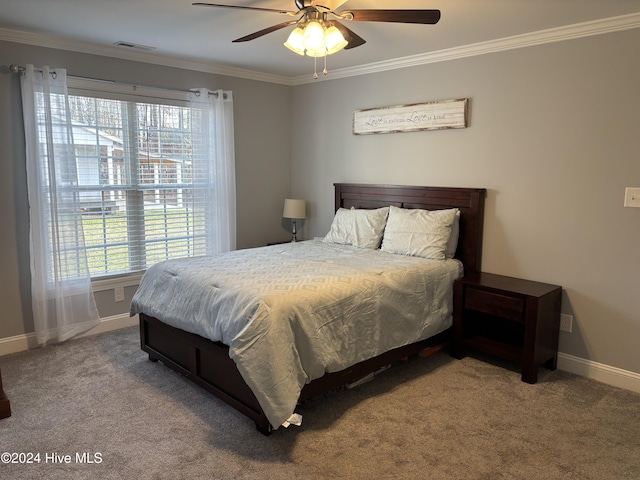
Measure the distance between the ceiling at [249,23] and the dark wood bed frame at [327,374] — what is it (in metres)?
1.15

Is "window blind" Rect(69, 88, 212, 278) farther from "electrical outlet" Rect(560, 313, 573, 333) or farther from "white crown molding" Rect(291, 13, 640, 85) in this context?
"electrical outlet" Rect(560, 313, 573, 333)

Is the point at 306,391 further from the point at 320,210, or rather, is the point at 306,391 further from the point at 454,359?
the point at 320,210

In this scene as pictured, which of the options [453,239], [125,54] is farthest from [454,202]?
[125,54]

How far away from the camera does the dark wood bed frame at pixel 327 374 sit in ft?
8.59

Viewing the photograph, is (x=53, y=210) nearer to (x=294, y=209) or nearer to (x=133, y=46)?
(x=133, y=46)

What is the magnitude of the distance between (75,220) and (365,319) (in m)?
2.41

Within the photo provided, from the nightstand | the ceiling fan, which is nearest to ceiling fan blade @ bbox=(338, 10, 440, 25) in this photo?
the ceiling fan

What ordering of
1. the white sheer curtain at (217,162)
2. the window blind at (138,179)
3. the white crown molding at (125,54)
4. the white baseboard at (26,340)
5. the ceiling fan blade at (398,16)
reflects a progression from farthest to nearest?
the white sheer curtain at (217,162) < the window blind at (138,179) < the white baseboard at (26,340) < the white crown molding at (125,54) < the ceiling fan blade at (398,16)

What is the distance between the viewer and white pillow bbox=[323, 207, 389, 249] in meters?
4.00

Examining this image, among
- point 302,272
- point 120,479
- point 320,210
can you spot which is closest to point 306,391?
point 302,272

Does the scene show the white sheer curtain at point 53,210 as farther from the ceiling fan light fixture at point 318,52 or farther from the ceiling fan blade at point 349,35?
the ceiling fan blade at point 349,35

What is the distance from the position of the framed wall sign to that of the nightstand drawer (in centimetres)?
133

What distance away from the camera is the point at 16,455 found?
2311 mm

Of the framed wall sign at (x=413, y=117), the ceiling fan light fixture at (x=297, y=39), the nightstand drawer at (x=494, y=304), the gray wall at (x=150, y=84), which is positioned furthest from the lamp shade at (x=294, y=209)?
the ceiling fan light fixture at (x=297, y=39)
